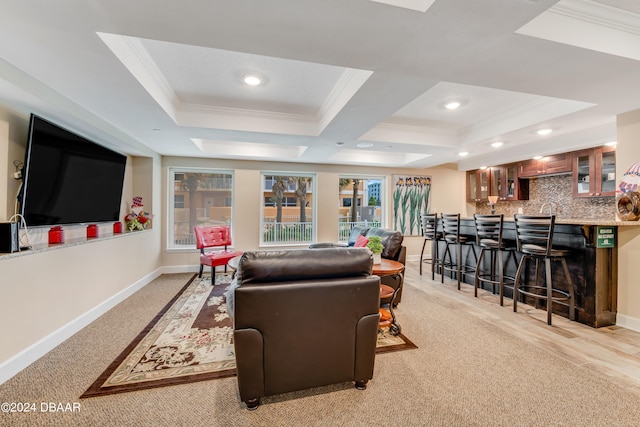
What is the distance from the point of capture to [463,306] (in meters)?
3.41

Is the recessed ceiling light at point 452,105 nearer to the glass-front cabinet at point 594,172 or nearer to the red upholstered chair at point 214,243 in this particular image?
the glass-front cabinet at point 594,172

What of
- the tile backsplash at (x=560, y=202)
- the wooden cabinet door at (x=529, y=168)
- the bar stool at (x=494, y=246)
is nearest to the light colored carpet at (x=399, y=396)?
the bar stool at (x=494, y=246)

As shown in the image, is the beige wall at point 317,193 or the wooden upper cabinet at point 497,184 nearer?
the beige wall at point 317,193

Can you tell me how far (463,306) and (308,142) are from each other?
307 cm

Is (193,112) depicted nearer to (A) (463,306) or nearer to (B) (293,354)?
(B) (293,354)

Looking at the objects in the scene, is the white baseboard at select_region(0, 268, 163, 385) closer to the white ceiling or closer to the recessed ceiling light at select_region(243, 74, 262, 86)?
the white ceiling

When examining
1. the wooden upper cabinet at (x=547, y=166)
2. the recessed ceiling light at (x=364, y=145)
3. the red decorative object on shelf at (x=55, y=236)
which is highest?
the recessed ceiling light at (x=364, y=145)

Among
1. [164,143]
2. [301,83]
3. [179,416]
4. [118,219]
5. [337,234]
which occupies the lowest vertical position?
[179,416]

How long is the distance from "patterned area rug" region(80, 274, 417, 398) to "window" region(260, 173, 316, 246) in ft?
8.46

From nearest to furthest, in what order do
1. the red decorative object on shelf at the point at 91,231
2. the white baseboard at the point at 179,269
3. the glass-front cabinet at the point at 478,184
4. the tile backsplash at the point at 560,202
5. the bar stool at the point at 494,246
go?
the red decorative object on shelf at the point at 91,231 < the bar stool at the point at 494,246 < the tile backsplash at the point at 560,202 < the white baseboard at the point at 179,269 < the glass-front cabinet at the point at 478,184

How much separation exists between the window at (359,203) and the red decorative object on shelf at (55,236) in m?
4.60

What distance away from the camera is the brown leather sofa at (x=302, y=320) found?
5.20ft

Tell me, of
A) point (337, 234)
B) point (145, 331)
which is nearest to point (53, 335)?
point (145, 331)

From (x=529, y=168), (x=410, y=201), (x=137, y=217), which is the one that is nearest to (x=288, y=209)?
(x=137, y=217)
